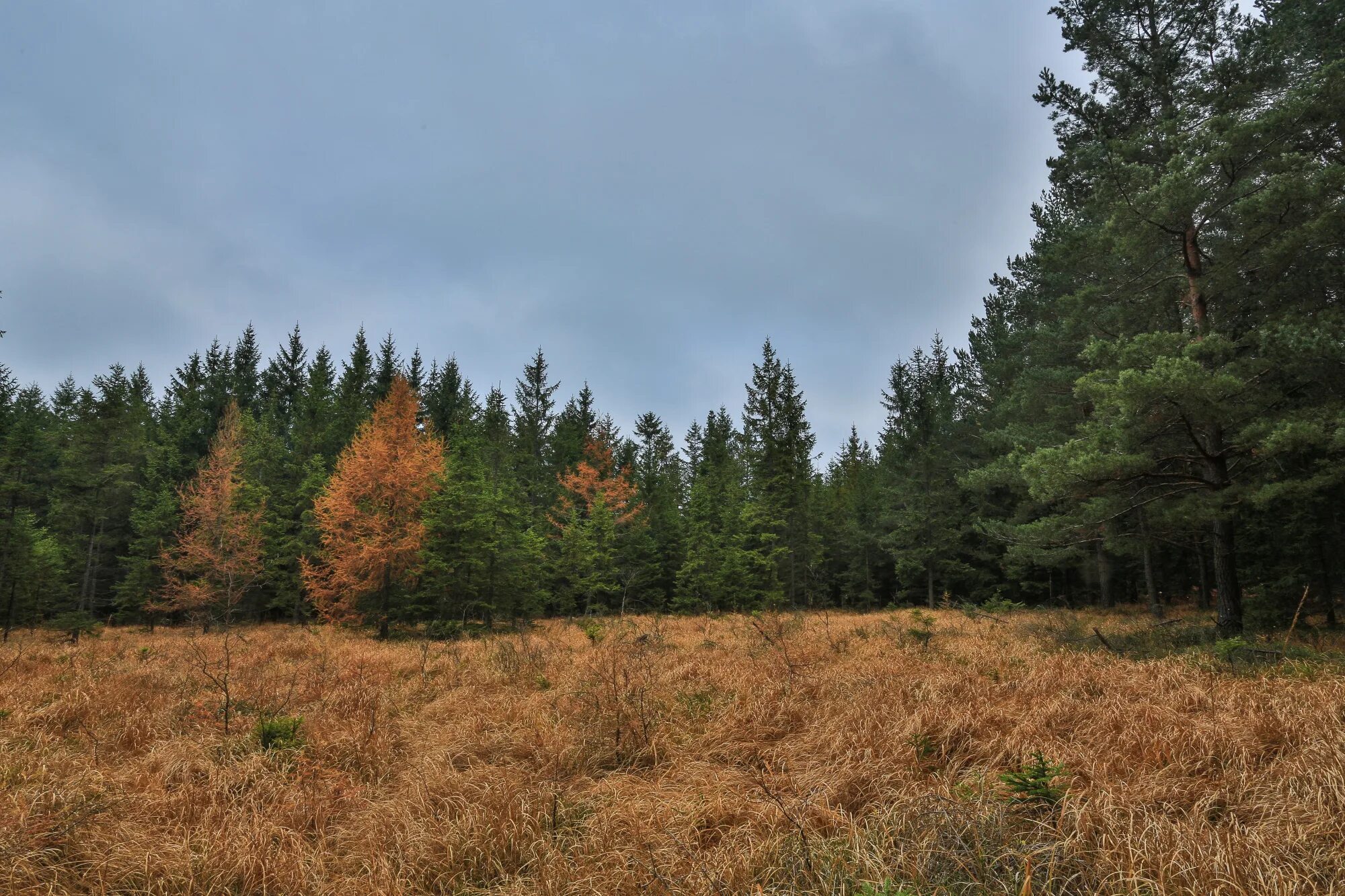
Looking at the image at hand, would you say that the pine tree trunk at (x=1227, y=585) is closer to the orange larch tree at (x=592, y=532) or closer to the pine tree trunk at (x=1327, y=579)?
the pine tree trunk at (x=1327, y=579)

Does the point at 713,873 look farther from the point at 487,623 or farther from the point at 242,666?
the point at 487,623

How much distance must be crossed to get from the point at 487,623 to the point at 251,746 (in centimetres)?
1359

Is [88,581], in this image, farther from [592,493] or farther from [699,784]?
[699,784]

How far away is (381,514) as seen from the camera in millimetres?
17641

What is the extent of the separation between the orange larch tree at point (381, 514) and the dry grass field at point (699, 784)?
382 inches

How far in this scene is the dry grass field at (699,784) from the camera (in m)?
2.89

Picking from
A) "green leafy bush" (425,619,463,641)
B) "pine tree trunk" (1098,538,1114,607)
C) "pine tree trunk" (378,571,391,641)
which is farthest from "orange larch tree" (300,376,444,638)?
"pine tree trunk" (1098,538,1114,607)

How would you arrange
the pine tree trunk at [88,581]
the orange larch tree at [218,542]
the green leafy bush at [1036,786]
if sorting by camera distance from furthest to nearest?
the pine tree trunk at [88,581]
the orange larch tree at [218,542]
the green leafy bush at [1036,786]

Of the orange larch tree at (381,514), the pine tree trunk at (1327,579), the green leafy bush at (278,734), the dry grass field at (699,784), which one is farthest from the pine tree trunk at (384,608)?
the pine tree trunk at (1327,579)

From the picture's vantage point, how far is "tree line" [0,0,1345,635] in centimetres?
912

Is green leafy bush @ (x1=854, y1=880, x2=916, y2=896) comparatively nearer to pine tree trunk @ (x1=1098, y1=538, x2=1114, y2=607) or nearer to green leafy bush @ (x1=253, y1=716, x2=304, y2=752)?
green leafy bush @ (x1=253, y1=716, x2=304, y2=752)

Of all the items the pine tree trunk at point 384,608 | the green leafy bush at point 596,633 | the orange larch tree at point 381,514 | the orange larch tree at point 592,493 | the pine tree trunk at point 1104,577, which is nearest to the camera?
the green leafy bush at point 596,633

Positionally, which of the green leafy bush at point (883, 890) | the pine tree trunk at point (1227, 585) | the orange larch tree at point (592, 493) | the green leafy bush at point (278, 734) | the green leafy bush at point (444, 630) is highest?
the orange larch tree at point (592, 493)

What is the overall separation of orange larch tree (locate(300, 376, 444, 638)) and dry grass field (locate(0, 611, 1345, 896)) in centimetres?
970
